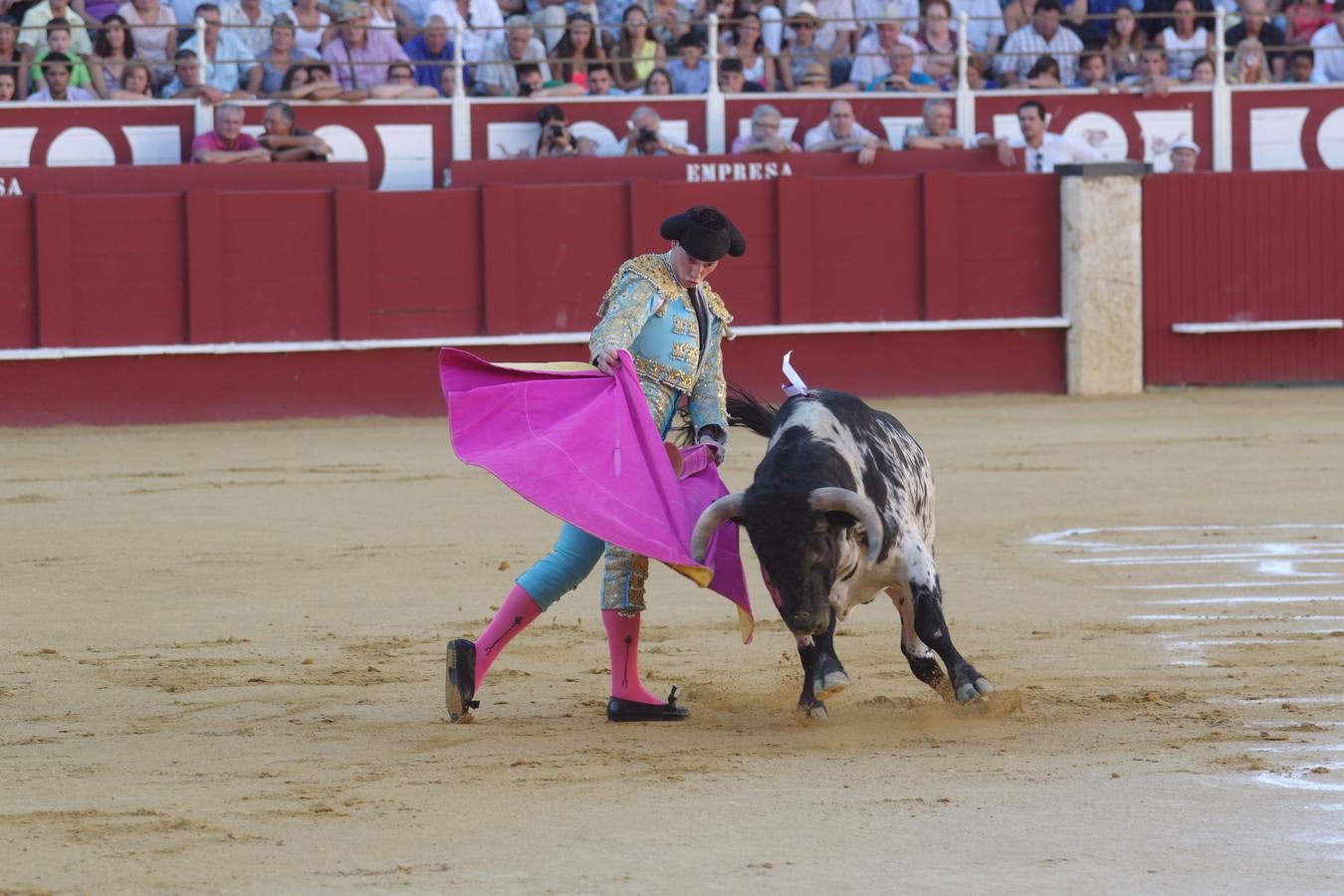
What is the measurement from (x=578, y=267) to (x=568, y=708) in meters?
7.67

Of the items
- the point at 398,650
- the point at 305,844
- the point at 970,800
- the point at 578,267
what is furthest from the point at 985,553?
the point at 578,267

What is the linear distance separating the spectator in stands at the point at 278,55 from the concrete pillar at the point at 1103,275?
15.2 feet

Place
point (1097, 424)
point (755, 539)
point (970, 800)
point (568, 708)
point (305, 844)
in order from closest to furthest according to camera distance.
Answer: point (305, 844)
point (970, 800)
point (755, 539)
point (568, 708)
point (1097, 424)

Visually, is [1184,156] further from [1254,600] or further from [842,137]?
[1254,600]

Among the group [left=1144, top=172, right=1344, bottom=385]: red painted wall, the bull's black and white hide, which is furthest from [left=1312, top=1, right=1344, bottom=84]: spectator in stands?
the bull's black and white hide

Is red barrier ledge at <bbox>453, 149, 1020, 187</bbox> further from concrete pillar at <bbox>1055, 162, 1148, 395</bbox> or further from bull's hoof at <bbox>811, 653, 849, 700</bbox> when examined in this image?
bull's hoof at <bbox>811, 653, 849, 700</bbox>

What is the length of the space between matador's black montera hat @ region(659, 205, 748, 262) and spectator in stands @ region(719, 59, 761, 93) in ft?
26.9

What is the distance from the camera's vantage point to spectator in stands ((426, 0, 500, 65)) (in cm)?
1229

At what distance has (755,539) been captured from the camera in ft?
13.4

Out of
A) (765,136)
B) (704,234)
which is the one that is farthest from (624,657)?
(765,136)

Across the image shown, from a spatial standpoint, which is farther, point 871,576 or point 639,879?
point 871,576

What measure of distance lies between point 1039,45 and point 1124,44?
1.98 feet

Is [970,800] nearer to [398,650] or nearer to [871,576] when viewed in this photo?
[871,576]

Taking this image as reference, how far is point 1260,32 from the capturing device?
13648 mm
